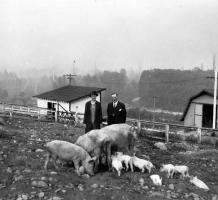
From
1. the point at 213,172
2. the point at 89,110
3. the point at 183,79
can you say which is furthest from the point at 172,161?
the point at 183,79

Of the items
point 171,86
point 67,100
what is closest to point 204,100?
point 67,100

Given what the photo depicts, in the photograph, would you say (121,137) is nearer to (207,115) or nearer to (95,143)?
(95,143)

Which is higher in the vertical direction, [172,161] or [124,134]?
[124,134]

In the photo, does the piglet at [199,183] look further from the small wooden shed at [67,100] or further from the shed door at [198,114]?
the small wooden shed at [67,100]

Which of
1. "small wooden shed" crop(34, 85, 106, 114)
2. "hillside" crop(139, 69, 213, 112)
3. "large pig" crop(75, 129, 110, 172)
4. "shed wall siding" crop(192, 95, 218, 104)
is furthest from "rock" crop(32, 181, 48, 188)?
"hillside" crop(139, 69, 213, 112)

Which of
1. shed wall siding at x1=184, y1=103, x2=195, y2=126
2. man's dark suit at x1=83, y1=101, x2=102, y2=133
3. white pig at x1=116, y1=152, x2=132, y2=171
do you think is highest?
man's dark suit at x1=83, y1=101, x2=102, y2=133

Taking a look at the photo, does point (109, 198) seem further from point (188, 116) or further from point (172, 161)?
point (188, 116)

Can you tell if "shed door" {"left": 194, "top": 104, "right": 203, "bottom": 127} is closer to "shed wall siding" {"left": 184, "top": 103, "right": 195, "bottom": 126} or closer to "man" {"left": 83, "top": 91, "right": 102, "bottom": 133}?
"shed wall siding" {"left": 184, "top": 103, "right": 195, "bottom": 126}

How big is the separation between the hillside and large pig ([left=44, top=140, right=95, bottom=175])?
325ft

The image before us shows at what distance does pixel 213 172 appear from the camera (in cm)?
1219

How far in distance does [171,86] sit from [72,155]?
119m

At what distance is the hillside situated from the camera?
11681cm

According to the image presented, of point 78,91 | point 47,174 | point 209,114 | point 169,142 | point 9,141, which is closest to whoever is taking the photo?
point 47,174

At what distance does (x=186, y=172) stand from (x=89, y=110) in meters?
3.91
